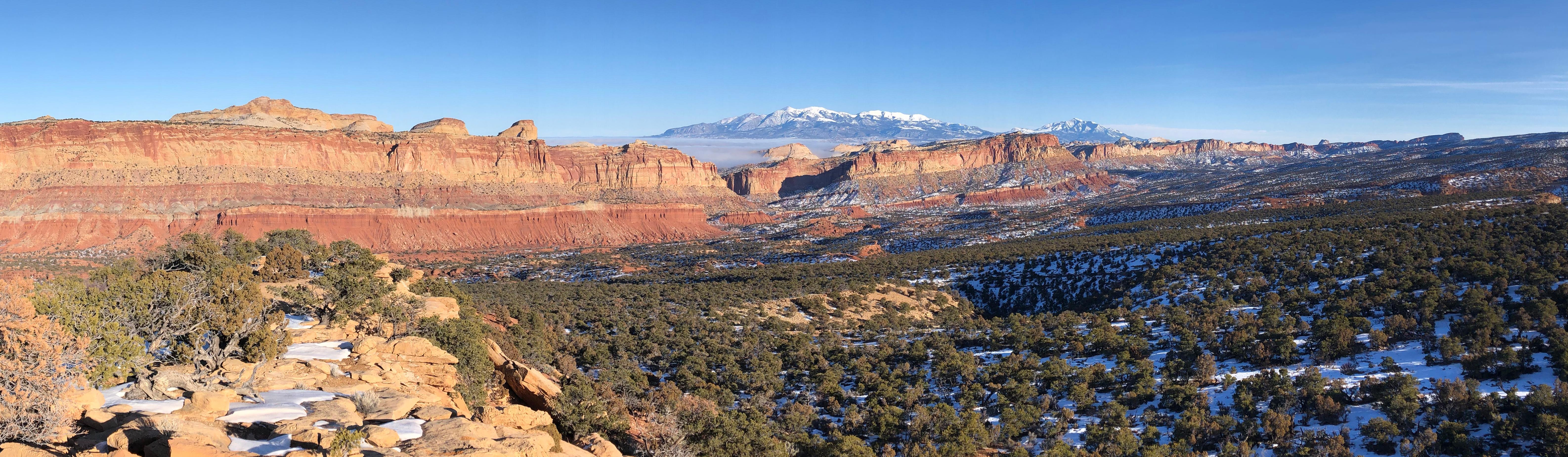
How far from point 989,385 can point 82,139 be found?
117 metres

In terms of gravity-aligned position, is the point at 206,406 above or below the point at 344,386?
above

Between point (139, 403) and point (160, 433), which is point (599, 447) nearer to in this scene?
point (160, 433)

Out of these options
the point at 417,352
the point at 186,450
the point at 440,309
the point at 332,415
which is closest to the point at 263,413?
the point at 332,415

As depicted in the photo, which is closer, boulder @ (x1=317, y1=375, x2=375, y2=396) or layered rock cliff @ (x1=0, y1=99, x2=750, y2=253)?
boulder @ (x1=317, y1=375, x2=375, y2=396)

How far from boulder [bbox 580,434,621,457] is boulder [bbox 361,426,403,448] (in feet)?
11.9

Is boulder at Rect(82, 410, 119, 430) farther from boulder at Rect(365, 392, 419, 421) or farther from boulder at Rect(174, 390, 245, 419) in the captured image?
boulder at Rect(365, 392, 419, 421)

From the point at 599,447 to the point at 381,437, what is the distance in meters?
4.65

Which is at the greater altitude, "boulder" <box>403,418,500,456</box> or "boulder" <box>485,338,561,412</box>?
"boulder" <box>403,418,500,456</box>

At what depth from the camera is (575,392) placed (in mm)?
19109

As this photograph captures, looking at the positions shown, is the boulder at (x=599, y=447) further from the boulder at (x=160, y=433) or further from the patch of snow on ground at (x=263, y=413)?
the boulder at (x=160, y=433)

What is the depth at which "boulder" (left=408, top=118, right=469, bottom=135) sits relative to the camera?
483 ft

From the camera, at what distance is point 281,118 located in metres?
136

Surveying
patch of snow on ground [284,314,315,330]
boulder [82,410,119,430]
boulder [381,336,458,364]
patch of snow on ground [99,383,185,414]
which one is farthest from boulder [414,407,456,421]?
patch of snow on ground [284,314,315,330]

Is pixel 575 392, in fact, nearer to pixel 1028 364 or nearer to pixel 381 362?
pixel 381 362
